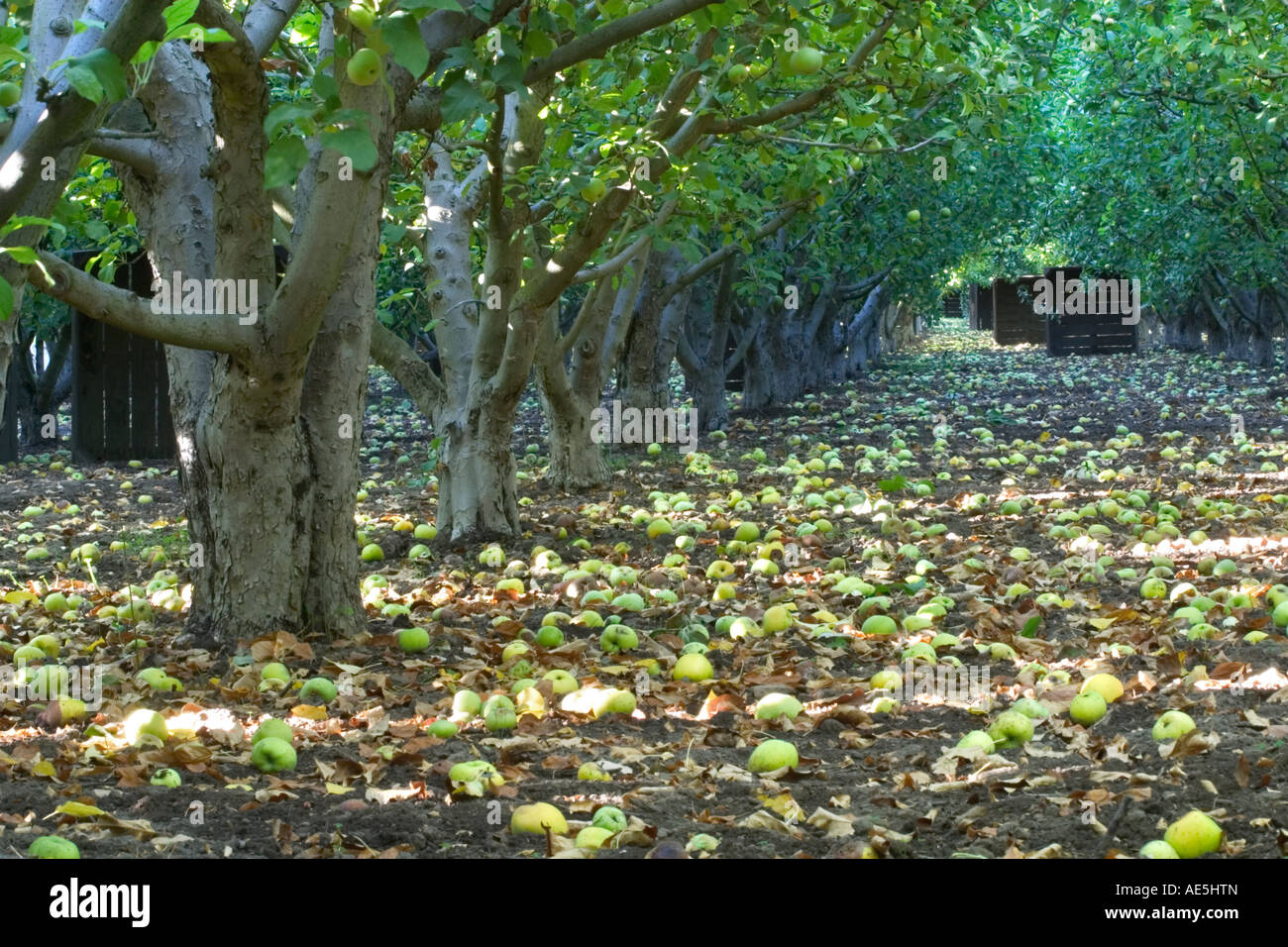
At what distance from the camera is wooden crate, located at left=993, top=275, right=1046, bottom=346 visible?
42.2 metres

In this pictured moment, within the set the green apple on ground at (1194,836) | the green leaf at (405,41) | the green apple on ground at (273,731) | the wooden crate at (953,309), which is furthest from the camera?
the wooden crate at (953,309)

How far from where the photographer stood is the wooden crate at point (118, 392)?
13523 mm

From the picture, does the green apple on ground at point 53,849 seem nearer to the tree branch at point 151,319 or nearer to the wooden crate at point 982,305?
the tree branch at point 151,319

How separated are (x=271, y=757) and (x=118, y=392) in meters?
11.1

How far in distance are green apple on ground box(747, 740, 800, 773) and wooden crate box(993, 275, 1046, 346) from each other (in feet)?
132

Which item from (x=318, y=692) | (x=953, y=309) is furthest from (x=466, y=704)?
(x=953, y=309)

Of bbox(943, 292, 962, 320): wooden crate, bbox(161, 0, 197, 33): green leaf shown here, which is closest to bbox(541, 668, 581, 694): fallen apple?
bbox(161, 0, 197, 33): green leaf

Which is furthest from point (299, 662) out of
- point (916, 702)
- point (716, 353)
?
point (716, 353)

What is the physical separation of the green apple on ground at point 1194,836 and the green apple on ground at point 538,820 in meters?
1.34

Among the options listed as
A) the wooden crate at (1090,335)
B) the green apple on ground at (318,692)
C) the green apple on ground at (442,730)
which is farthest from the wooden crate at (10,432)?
the wooden crate at (1090,335)

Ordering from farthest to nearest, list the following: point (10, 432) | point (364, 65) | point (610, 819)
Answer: point (10, 432) < point (364, 65) < point (610, 819)

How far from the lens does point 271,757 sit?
144 inches

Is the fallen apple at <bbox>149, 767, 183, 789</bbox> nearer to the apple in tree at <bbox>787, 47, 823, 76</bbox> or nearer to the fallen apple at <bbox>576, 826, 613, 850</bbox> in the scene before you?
the fallen apple at <bbox>576, 826, 613, 850</bbox>

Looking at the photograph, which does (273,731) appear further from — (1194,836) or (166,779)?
(1194,836)
